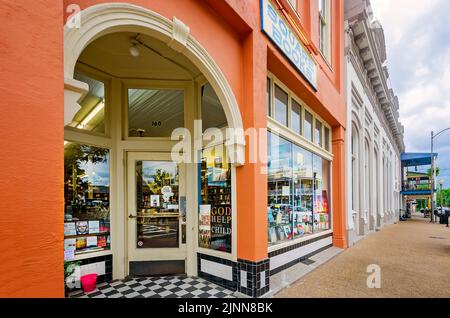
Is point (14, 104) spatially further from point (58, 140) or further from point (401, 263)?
point (401, 263)

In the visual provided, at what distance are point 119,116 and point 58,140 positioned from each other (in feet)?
10.6

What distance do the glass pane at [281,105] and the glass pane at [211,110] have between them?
54.4 inches

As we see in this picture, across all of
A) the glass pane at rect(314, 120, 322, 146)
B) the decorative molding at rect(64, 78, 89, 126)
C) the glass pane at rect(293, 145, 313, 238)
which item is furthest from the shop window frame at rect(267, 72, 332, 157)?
the decorative molding at rect(64, 78, 89, 126)

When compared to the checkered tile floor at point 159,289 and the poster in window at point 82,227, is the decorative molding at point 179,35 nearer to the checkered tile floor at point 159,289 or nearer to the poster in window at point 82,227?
the poster in window at point 82,227

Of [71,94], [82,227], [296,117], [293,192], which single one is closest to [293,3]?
[296,117]

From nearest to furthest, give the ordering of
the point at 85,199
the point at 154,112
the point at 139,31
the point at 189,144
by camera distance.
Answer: the point at 139,31 < the point at 85,199 < the point at 189,144 < the point at 154,112

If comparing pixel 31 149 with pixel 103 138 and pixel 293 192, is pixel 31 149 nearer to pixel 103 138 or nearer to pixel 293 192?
pixel 103 138

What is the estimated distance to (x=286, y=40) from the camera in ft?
16.4

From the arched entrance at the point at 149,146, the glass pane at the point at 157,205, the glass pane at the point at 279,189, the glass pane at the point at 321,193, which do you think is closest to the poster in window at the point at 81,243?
the arched entrance at the point at 149,146

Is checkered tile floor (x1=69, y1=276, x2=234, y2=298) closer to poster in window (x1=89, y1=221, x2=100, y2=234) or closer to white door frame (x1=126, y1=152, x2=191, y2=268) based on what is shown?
white door frame (x1=126, y1=152, x2=191, y2=268)

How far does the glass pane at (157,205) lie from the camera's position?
489 centimetres

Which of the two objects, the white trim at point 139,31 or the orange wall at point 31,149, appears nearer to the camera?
the orange wall at point 31,149

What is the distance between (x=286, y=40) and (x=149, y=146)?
332cm
